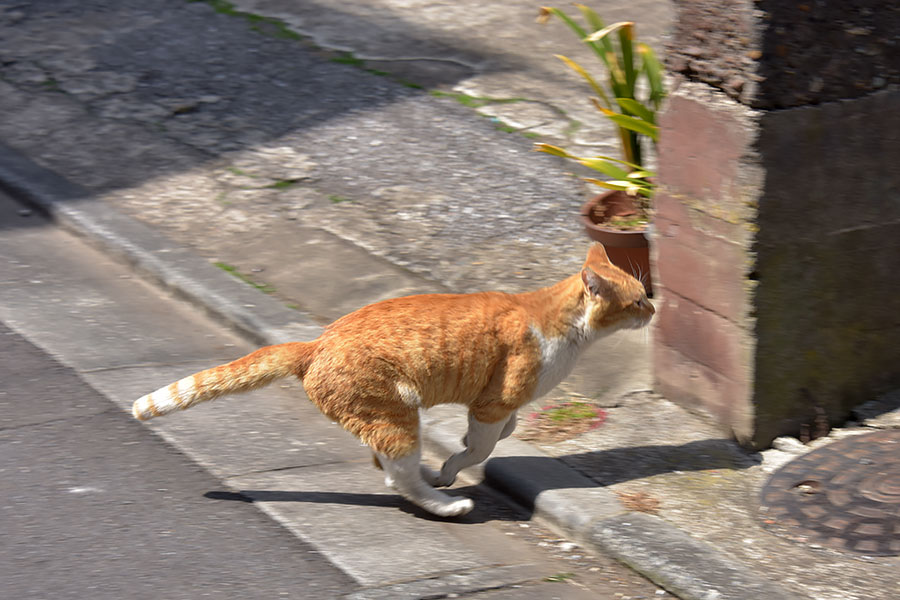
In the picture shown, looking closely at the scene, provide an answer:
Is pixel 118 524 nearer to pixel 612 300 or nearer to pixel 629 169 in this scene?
pixel 612 300

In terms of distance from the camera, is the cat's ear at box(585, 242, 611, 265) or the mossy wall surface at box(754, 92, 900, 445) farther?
the cat's ear at box(585, 242, 611, 265)

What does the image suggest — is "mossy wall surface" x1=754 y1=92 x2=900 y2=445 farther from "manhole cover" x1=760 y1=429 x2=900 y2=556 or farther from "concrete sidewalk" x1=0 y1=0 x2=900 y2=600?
"concrete sidewalk" x1=0 y1=0 x2=900 y2=600

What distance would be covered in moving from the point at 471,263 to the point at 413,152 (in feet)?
6.17

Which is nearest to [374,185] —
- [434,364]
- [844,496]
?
[434,364]

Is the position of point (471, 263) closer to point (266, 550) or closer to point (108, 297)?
point (108, 297)

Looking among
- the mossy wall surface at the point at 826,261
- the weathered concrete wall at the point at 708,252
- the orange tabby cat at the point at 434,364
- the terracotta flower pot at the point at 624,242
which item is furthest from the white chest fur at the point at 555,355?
the terracotta flower pot at the point at 624,242

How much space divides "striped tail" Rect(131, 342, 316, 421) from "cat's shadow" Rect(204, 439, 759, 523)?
0.47 meters

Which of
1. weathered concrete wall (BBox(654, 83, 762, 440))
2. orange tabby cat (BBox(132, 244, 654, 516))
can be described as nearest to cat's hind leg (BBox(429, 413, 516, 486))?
orange tabby cat (BBox(132, 244, 654, 516))

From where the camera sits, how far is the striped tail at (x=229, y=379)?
415 cm

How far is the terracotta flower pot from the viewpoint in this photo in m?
5.90

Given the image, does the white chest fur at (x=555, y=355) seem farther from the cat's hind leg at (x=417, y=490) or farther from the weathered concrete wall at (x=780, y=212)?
the weathered concrete wall at (x=780, y=212)

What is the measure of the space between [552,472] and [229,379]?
1.37 m

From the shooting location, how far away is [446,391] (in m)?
4.30

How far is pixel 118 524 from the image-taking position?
4164mm
